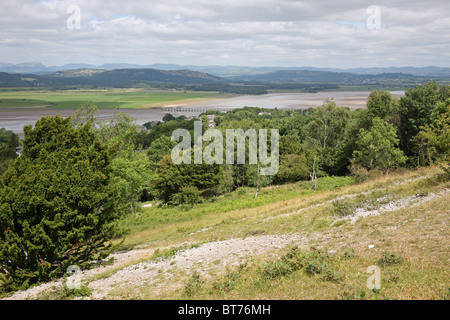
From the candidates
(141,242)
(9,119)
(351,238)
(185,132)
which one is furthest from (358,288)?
(9,119)

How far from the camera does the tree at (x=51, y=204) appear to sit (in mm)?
13797

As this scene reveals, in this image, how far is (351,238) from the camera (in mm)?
13516

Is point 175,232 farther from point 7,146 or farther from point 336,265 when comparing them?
point 7,146

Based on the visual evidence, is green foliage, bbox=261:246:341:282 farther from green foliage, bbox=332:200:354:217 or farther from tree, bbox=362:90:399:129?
tree, bbox=362:90:399:129

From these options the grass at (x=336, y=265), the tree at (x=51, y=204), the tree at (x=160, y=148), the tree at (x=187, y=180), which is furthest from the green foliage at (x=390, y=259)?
the tree at (x=160, y=148)

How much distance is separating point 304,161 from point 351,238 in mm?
48352

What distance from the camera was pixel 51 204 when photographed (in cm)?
1400

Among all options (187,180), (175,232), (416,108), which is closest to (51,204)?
(175,232)

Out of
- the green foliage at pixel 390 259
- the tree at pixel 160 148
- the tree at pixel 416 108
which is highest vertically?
the tree at pixel 416 108

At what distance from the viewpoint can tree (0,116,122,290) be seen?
13797mm

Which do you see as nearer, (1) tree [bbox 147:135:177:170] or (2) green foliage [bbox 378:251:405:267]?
(2) green foliage [bbox 378:251:405:267]

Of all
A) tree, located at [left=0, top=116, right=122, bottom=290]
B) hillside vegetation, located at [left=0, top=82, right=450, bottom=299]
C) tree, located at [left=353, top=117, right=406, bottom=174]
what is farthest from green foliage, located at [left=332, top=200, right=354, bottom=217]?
tree, located at [left=353, top=117, right=406, bottom=174]

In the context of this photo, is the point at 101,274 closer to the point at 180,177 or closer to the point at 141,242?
the point at 141,242

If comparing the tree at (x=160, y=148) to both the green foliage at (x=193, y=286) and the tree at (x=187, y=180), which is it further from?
the green foliage at (x=193, y=286)
